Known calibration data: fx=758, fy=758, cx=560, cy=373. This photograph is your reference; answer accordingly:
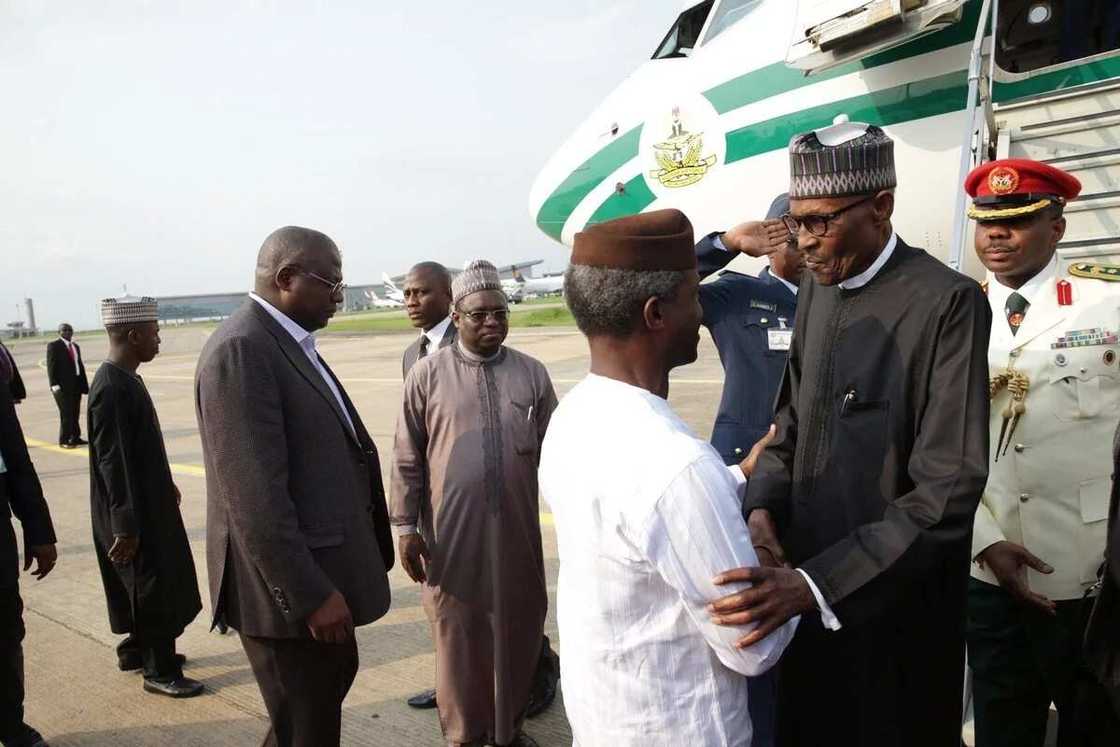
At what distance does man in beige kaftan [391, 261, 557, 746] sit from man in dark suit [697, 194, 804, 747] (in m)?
0.85

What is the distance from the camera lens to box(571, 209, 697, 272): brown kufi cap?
144 centimetres

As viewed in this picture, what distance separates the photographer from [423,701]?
3.52 meters

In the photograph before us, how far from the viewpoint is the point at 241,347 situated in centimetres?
225

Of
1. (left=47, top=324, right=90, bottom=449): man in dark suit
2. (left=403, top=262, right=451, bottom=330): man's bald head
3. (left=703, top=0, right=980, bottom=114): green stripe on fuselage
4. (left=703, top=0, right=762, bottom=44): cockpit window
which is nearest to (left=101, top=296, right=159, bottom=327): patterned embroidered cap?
(left=403, top=262, right=451, bottom=330): man's bald head

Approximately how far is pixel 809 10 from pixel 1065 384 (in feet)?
9.94

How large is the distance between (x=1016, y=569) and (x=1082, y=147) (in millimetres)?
2414

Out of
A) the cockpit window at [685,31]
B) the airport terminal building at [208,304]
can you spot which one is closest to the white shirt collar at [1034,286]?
Result: the cockpit window at [685,31]

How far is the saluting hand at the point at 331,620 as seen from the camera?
2.28m

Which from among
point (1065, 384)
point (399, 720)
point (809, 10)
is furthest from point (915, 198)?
point (399, 720)

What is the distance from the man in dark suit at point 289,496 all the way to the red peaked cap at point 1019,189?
219 cm

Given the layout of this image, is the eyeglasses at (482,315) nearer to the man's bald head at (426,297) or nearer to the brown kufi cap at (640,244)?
the man's bald head at (426,297)

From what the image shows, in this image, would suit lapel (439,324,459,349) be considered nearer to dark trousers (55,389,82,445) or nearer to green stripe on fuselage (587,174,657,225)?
green stripe on fuselage (587,174,657,225)

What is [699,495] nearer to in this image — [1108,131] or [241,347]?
[241,347]

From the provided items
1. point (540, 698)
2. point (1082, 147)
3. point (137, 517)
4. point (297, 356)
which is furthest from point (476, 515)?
point (1082, 147)
